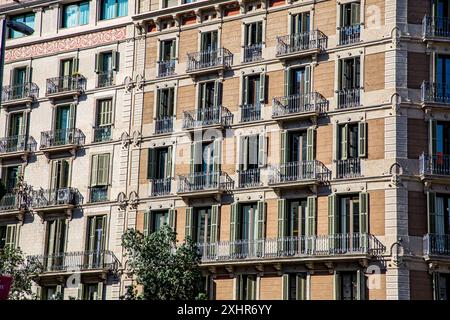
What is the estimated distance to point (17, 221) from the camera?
50312mm

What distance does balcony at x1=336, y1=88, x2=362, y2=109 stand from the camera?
1606 inches

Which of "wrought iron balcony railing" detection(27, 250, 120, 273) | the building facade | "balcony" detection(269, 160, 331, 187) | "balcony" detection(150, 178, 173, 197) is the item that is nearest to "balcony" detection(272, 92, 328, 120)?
the building facade

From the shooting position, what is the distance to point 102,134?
159ft

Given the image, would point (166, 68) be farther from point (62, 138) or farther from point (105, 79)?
point (62, 138)

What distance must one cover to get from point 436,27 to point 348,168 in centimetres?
739

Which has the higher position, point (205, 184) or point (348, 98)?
point (348, 98)

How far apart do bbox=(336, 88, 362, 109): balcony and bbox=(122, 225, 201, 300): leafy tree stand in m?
9.20

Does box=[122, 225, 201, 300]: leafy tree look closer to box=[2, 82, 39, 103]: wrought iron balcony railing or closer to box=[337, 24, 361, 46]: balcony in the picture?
box=[337, 24, 361, 46]: balcony

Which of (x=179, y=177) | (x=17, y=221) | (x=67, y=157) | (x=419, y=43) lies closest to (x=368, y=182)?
(x=419, y=43)

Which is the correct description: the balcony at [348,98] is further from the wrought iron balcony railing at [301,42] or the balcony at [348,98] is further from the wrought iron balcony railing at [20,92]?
the wrought iron balcony railing at [20,92]

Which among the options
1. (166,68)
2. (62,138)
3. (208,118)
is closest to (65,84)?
(62,138)

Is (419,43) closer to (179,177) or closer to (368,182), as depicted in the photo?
(368,182)

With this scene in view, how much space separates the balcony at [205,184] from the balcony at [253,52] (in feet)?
18.8

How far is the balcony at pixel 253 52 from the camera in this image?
145 ft
